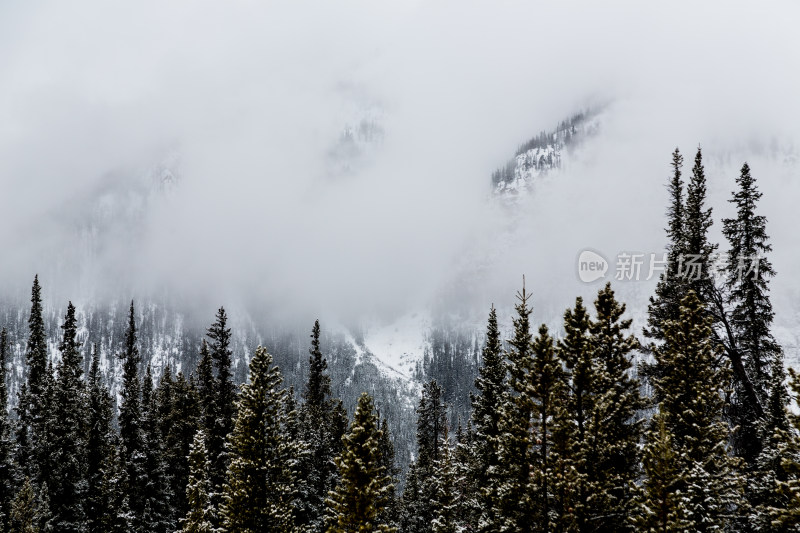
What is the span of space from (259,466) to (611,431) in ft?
56.7

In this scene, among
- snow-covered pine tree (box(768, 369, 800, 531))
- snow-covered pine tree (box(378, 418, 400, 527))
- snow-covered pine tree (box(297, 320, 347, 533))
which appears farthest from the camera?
snow-covered pine tree (box(378, 418, 400, 527))

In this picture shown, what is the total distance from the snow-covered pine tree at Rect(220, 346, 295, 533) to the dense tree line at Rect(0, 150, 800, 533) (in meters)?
0.09

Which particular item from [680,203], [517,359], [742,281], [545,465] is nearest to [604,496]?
[545,465]

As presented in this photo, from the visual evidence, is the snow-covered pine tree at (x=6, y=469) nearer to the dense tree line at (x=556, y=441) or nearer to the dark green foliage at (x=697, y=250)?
the dense tree line at (x=556, y=441)

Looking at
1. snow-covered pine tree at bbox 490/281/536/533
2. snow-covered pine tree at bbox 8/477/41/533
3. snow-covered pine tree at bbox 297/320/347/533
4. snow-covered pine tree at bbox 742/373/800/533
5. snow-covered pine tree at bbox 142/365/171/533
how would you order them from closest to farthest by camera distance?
snow-covered pine tree at bbox 742/373/800/533, snow-covered pine tree at bbox 490/281/536/533, snow-covered pine tree at bbox 8/477/41/533, snow-covered pine tree at bbox 297/320/347/533, snow-covered pine tree at bbox 142/365/171/533

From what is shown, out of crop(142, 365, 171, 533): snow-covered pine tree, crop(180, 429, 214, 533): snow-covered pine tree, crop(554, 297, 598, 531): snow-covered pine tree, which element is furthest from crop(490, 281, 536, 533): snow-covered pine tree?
crop(142, 365, 171, 533): snow-covered pine tree

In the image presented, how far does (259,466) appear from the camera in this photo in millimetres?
26297

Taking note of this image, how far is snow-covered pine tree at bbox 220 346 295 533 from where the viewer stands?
85.4 feet

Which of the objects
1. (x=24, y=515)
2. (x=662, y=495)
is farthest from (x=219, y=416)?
(x=662, y=495)

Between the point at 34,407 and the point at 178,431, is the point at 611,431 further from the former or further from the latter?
the point at 34,407

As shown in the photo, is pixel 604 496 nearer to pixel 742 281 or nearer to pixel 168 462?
pixel 742 281

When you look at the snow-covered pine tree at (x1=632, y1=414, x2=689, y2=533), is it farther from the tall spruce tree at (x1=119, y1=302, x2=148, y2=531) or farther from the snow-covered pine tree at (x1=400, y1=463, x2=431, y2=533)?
the tall spruce tree at (x1=119, y1=302, x2=148, y2=531)

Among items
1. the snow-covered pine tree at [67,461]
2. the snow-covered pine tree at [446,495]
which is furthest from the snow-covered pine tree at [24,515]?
the snow-covered pine tree at [446,495]

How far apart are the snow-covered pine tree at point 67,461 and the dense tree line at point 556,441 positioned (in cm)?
14
